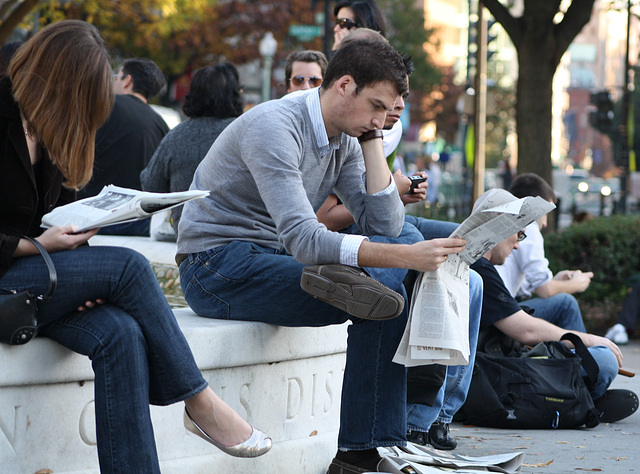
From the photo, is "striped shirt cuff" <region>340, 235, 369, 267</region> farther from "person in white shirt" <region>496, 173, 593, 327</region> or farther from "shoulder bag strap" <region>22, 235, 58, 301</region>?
"person in white shirt" <region>496, 173, 593, 327</region>

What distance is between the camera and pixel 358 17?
605 centimetres

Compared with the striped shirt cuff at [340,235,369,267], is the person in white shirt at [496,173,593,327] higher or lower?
lower

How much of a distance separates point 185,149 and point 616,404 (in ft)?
9.82

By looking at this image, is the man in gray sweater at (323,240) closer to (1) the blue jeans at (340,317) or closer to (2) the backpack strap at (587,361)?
(1) the blue jeans at (340,317)

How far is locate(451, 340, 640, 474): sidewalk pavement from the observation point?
172 inches

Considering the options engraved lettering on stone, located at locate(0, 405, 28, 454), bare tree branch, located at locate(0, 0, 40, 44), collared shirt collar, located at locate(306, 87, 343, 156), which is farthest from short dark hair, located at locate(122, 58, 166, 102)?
bare tree branch, located at locate(0, 0, 40, 44)

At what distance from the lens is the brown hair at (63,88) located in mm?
3109

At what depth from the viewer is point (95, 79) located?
10.4ft

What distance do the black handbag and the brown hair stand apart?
37 cm

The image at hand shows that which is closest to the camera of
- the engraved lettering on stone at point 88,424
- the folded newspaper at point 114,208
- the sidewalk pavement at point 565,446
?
the folded newspaper at point 114,208

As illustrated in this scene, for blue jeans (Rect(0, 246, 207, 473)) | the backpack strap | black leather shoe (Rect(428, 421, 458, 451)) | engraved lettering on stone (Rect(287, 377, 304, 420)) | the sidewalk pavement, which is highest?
blue jeans (Rect(0, 246, 207, 473))

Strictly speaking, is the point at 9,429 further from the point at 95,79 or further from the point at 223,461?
the point at 95,79

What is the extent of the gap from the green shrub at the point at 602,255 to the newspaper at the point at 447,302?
21.4ft

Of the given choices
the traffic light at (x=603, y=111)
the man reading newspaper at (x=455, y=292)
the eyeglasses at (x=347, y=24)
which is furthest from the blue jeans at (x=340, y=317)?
the traffic light at (x=603, y=111)
